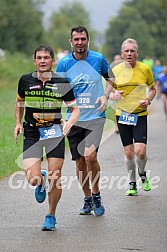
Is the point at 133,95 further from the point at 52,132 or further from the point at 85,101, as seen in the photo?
the point at 52,132

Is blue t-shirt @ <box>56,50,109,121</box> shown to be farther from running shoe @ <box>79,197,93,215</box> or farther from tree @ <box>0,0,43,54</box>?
tree @ <box>0,0,43,54</box>

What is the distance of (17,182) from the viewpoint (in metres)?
12.7

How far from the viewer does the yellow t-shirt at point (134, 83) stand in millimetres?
11391

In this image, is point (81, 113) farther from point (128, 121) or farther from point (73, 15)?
point (73, 15)

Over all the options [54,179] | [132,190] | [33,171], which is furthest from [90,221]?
[132,190]

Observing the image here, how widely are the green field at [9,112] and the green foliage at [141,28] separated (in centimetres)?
7467

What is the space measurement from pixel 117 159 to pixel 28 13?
50090mm

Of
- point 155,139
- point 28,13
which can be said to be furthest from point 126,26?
point 155,139

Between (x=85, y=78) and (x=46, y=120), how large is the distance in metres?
1.11

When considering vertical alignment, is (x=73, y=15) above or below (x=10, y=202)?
above

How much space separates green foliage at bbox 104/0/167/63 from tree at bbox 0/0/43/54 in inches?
2294

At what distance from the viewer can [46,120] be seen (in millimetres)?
8930

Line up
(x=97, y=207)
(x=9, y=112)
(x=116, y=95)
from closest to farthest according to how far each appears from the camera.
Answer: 1. (x=97, y=207)
2. (x=116, y=95)
3. (x=9, y=112)

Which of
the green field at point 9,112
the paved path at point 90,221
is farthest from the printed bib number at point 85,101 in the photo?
the green field at point 9,112
